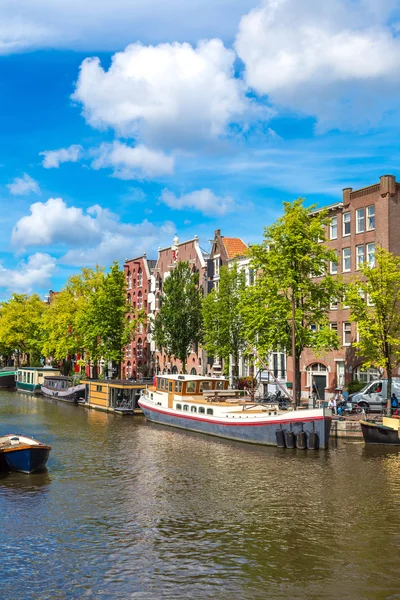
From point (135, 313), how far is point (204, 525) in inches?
3048

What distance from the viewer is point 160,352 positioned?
97.4m

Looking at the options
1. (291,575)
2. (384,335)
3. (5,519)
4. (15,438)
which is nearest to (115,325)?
(384,335)

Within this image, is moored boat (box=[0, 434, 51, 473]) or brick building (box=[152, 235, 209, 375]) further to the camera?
brick building (box=[152, 235, 209, 375])

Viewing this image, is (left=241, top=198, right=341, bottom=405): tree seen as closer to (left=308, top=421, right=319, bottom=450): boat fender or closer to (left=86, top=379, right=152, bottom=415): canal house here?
(left=308, top=421, right=319, bottom=450): boat fender

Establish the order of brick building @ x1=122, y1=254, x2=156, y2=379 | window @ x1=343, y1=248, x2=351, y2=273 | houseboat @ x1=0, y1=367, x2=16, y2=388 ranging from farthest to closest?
houseboat @ x1=0, y1=367, x2=16, y2=388 < brick building @ x1=122, y1=254, x2=156, y2=379 < window @ x1=343, y1=248, x2=351, y2=273

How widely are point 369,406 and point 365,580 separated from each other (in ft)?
112

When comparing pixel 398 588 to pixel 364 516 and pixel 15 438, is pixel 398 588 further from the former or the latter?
pixel 15 438

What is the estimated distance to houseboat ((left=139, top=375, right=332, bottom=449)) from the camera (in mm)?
41219

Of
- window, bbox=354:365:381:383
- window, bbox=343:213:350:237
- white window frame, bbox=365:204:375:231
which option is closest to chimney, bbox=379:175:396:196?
white window frame, bbox=365:204:375:231

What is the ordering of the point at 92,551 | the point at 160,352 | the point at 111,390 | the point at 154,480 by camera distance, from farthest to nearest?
the point at 160,352, the point at 111,390, the point at 154,480, the point at 92,551

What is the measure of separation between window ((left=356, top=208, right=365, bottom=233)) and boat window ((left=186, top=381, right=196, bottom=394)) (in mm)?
20911

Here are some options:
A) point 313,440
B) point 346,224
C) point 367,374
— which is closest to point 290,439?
point 313,440

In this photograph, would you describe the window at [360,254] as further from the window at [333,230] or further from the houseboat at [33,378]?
the houseboat at [33,378]

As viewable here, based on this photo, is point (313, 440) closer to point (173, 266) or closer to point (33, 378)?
point (173, 266)
